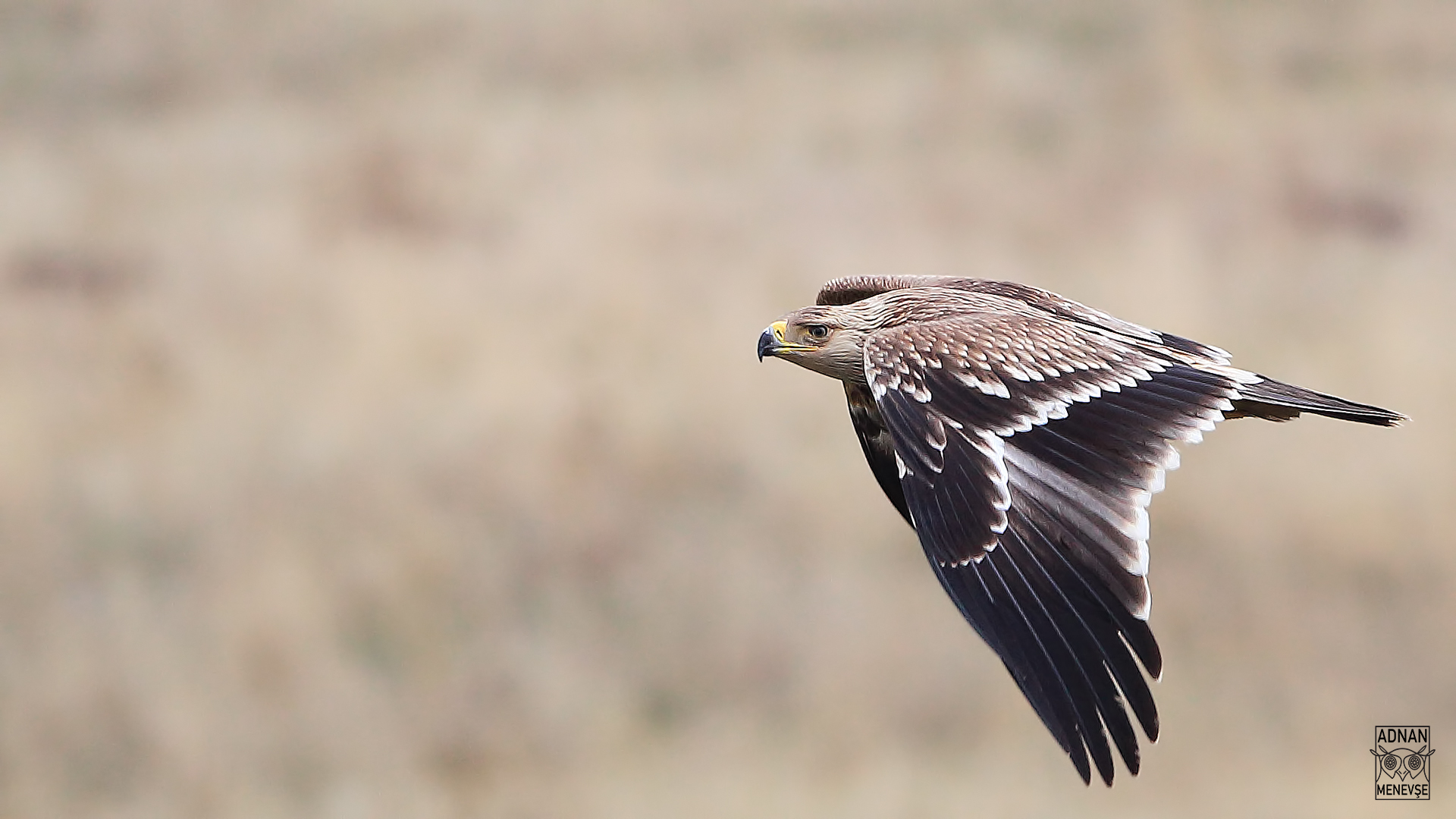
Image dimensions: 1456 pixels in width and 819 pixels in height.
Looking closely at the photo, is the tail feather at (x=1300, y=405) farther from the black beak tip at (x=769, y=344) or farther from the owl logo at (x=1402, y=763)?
the owl logo at (x=1402, y=763)

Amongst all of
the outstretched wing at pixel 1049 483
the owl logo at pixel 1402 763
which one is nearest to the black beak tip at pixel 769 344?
the outstretched wing at pixel 1049 483

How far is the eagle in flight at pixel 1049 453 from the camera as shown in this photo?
3.94m

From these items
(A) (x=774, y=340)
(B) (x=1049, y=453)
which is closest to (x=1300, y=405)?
(B) (x=1049, y=453)

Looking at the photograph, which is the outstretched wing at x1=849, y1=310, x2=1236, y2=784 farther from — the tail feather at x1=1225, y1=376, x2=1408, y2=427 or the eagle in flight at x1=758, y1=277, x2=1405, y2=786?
the tail feather at x1=1225, y1=376, x2=1408, y2=427

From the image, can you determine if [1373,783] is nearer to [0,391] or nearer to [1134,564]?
[1134,564]

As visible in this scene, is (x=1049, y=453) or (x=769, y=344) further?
(x=769, y=344)

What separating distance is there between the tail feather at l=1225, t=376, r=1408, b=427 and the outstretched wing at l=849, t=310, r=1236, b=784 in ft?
0.37

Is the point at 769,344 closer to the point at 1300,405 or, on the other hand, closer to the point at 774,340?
the point at 774,340

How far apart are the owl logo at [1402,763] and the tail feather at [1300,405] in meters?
12.1

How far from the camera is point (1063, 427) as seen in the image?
14.9ft

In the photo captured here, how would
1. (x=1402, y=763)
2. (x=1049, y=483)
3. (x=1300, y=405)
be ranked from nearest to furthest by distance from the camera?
(x=1049, y=483)
(x=1300, y=405)
(x=1402, y=763)

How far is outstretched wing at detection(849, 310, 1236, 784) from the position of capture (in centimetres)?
393

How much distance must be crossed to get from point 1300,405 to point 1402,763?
42.8ft

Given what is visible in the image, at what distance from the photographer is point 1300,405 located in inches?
184
